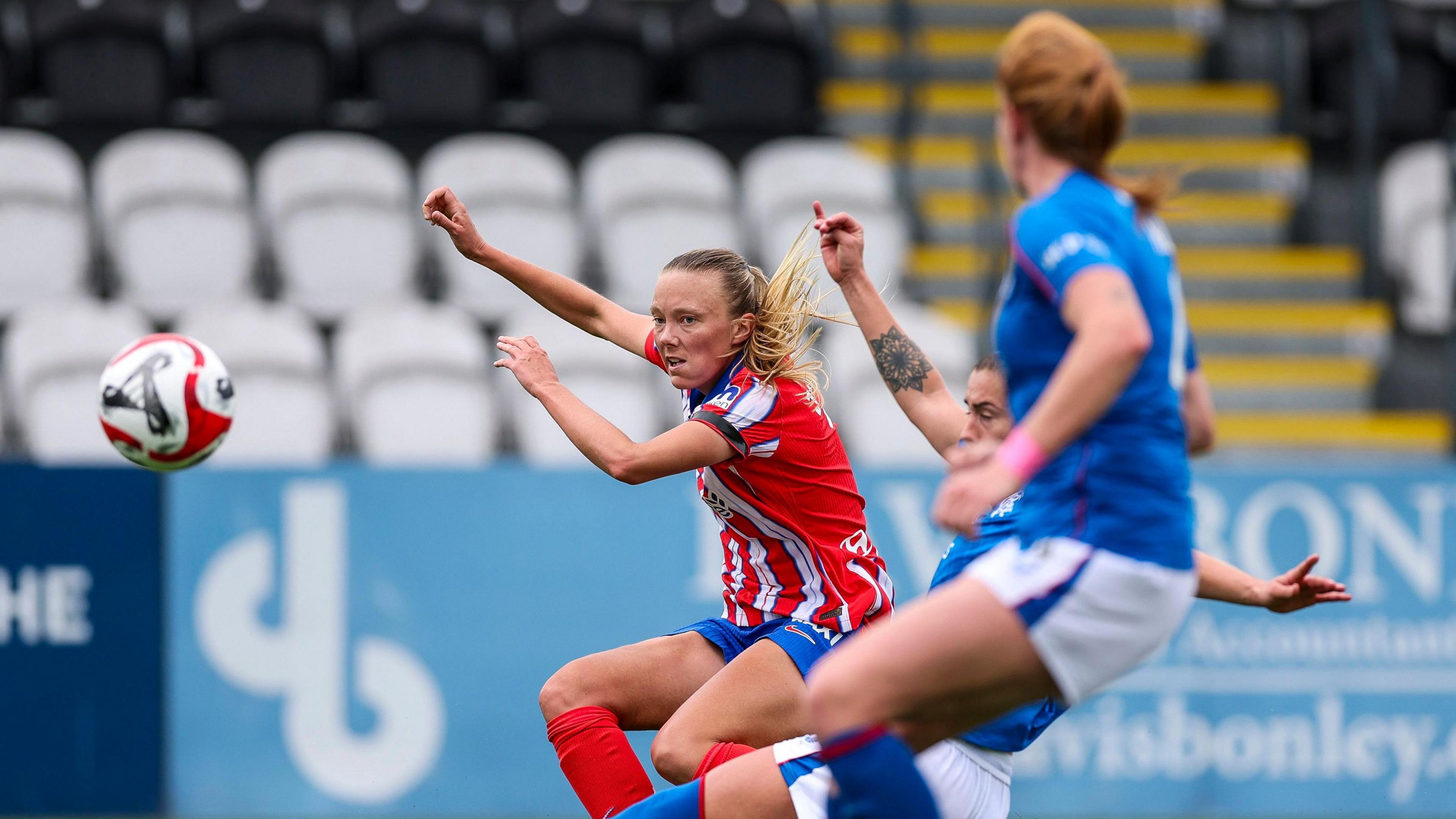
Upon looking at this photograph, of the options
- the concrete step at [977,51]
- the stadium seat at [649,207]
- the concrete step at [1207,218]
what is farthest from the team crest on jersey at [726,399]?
the concrete step at [977,51]

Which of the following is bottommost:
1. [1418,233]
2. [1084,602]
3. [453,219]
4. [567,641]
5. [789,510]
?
[567,641]

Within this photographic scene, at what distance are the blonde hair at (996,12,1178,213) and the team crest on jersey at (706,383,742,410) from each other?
3.88ft

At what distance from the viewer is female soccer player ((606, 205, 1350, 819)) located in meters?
3.69

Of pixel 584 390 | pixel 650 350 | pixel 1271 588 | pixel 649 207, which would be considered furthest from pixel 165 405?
pixel 649 207

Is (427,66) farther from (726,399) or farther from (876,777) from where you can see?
(876,777)

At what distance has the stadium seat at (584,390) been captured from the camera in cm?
819

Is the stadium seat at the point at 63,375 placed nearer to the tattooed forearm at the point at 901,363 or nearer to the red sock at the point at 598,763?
the red sock at the point at 598,763

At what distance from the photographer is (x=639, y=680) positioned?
4195 millimetres

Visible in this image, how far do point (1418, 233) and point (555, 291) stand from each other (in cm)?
761

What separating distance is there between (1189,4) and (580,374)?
621 centimetres

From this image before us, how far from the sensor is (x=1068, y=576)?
→ 9.74 feet

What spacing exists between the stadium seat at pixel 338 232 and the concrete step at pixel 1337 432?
471cm

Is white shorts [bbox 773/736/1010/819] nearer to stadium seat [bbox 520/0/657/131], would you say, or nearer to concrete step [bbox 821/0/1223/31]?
stadium seat [bbox 520/0/657/131]

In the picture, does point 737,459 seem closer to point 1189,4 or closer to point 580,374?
point 580,374
